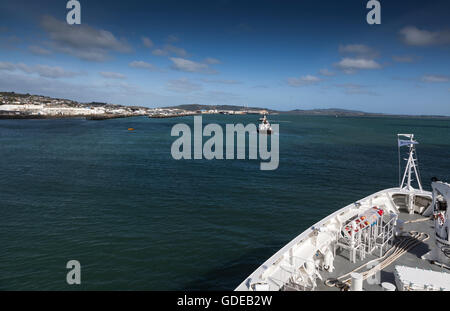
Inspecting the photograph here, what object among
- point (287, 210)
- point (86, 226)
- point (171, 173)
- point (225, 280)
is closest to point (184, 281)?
point (225, 280)

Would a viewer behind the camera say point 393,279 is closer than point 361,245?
Yes

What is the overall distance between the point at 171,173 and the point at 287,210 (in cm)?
1933

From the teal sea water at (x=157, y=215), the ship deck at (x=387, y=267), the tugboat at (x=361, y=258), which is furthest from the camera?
the teal sea water at (x=157, y=215)

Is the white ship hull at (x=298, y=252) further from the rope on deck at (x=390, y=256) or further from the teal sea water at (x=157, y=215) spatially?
the teal sea water at (x=157, y=215)

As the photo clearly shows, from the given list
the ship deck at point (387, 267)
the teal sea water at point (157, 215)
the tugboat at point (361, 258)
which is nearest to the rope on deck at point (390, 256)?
the tugboat at point (361, 258)

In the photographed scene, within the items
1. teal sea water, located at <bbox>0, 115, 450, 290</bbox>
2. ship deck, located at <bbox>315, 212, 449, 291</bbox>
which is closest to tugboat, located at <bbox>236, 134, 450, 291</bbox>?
ship deck, located at <bbox>315, 212, 449, 291</bbox>

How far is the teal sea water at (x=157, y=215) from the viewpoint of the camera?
16.0 m

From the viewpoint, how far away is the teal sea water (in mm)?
16016

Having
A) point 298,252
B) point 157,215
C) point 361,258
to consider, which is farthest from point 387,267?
point 157,215

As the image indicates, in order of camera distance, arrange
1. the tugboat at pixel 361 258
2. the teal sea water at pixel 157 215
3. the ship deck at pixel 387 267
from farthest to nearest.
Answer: the teal sea water at pixel 157 215 < the ship deck at pixel 387 267 < the tugboat at pixel 361 258

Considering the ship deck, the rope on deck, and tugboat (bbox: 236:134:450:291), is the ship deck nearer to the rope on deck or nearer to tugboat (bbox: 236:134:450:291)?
tugboat (bbox: 236:134:450:291)

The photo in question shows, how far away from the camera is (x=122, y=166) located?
4403cm

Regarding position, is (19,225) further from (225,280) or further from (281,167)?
(281,167)
